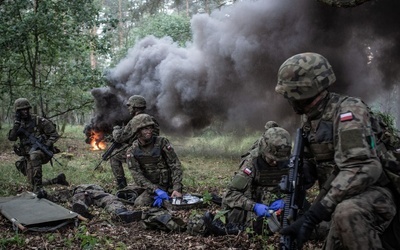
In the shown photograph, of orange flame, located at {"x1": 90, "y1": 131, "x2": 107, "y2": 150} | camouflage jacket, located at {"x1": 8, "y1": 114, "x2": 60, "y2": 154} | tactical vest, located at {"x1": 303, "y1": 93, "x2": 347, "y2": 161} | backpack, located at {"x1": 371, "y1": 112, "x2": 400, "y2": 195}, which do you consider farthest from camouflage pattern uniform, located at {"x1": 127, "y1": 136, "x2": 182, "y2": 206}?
orange flame, located at {"x1": 90, "y1": 131, "x2": 107, "y2": 150}

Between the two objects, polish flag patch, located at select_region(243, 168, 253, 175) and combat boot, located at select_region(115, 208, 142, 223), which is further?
combat boot, located at select_region(115, 208, 142, 223)

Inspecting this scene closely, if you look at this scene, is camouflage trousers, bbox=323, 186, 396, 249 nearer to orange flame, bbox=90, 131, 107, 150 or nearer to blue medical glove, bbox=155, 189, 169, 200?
blue medical glove, bbox=155, 189, 169, 200

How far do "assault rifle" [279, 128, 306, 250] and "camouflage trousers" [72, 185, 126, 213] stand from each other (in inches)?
145

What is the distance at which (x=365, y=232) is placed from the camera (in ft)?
9.59

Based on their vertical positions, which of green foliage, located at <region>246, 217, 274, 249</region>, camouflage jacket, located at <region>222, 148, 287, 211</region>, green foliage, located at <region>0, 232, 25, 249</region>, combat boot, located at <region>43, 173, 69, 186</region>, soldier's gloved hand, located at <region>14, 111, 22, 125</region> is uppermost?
soldier's gloved hand, located at <region>14, 111, 22, 125</region>

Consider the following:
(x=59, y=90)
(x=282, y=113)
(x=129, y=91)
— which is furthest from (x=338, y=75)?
(x=59, y=90)

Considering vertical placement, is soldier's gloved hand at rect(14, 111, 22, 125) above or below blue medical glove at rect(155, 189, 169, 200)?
above

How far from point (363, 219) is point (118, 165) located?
6981 mm

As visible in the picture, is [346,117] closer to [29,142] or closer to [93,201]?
[93,201]

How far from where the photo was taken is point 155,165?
732cm

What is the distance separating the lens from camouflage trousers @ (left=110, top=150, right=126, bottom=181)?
29.9 ft

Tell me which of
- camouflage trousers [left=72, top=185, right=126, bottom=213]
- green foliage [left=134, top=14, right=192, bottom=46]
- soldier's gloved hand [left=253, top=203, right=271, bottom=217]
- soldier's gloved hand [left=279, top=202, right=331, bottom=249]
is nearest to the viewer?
soldier's gloved hand [left=279, top=202, right=331, bottom=249]

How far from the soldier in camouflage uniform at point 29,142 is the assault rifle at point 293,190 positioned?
21.7 ft

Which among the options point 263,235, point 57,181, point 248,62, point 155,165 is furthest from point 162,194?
point 248,62
